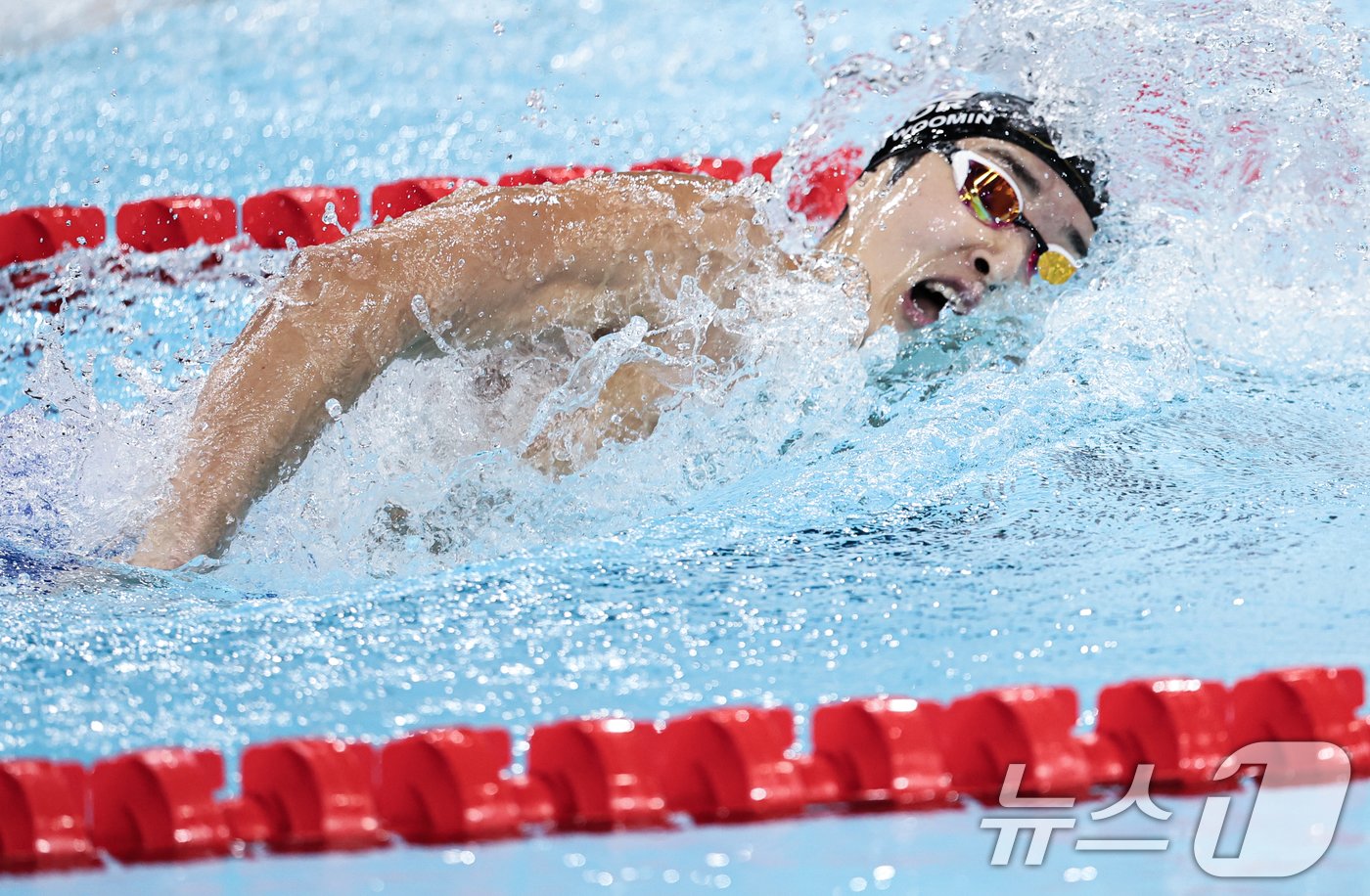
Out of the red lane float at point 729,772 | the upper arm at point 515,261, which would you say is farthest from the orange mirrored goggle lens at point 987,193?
the red lane float at point 729,772

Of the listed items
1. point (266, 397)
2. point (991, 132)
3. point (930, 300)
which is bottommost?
point (266, 397)

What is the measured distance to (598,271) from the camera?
73.6 inches

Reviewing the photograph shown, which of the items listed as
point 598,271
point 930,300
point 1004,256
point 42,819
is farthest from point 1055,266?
point 42,819

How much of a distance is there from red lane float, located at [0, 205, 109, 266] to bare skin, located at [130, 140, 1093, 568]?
1.53 m

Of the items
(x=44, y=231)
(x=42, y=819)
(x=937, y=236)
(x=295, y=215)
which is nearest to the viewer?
(x=42, y=819)

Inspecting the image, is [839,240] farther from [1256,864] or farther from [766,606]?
[1256,864]

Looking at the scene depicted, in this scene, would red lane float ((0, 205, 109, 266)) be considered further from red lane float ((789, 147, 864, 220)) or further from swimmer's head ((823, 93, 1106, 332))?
swimmer's head ((823, 93, 1106, 332))

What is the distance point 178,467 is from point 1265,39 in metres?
2.07

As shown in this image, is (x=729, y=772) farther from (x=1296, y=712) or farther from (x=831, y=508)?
(x=831, y=508)

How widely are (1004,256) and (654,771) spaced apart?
1232mm

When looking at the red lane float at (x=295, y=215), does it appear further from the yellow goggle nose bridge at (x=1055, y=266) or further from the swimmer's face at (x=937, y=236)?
the yellow goggle nose bridge at (x=1055, y=266)

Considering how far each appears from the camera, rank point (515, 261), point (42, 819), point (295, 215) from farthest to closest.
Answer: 1. point (295, 215)
2. point (515, 261)
3. point (42, 819)

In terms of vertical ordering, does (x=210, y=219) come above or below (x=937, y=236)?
above

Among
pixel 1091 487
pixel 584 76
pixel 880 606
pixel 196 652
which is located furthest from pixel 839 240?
pixel 584 76
